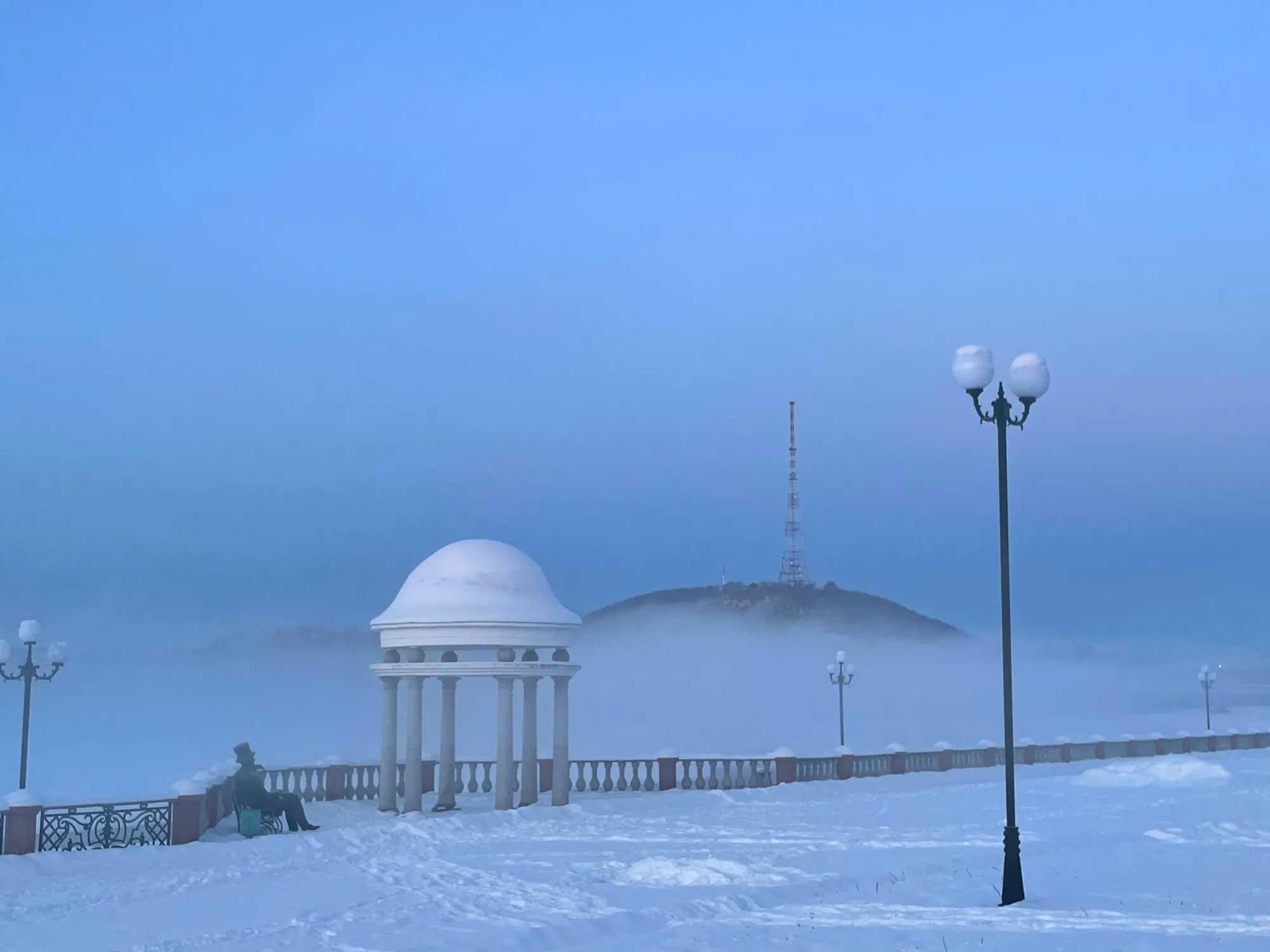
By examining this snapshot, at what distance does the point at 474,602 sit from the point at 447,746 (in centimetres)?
411

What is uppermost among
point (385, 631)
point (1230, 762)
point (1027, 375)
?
point (1027, 375)

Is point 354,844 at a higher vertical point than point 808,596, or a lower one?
lower

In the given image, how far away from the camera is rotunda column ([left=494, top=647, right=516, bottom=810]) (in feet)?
91.6

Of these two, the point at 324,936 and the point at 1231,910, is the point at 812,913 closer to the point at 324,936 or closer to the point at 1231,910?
the point at 1231,910

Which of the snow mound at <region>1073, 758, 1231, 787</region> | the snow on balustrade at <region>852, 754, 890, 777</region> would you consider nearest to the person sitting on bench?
the snow on balustrade at <region>852, 754, 890, 777</region>

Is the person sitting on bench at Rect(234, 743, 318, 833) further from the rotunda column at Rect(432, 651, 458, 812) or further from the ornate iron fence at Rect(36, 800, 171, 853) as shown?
the rotunda column at Rect(432, 651, 458, 812)

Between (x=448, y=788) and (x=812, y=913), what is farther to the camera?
(x=448, y=788)

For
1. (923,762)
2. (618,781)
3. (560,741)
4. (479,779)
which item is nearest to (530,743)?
(560,741)

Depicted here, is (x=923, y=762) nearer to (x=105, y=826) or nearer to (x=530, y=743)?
(x=530, y=743)

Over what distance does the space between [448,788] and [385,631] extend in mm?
3794

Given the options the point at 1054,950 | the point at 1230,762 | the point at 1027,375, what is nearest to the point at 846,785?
the point at 1230,762

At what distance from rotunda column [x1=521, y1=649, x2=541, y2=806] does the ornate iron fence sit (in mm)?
7899

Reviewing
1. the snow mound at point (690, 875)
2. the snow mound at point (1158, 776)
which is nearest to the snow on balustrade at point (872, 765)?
the snow mound at point (1158, 776)

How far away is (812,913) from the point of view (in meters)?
15.5
